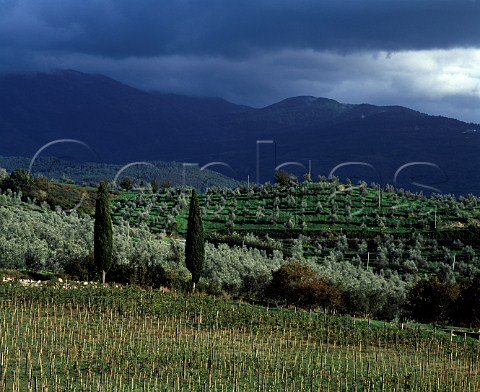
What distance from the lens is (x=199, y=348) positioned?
39688mm

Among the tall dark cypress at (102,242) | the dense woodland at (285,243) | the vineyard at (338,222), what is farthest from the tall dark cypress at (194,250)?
the vineyard at (338,222)

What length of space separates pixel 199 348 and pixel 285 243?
2479 inches

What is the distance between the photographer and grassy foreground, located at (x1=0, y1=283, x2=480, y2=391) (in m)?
32.8

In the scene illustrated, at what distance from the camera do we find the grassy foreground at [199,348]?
32812 mm

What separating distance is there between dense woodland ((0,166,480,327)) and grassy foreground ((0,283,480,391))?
8.91m

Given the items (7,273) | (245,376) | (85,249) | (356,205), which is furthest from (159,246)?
(356,205)

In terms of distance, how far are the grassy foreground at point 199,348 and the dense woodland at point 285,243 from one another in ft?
29.2

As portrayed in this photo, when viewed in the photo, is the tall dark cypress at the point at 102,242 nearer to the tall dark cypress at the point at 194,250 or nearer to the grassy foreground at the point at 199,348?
the tall dark cypress at the point at 194,250

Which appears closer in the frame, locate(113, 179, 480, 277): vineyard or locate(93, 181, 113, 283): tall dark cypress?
locate(93, 181, 113, 283): tall dark cypress

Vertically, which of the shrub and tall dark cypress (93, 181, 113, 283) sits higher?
tall dark cypress (93, 181, 113, 283)

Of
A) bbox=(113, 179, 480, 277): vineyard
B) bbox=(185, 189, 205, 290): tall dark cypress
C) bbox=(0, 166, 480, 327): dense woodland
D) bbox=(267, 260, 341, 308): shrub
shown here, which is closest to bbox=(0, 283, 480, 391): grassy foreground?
bbox=(267, 260, 341, 308): shrub

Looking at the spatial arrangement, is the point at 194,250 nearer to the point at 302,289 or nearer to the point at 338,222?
the point at 302,289

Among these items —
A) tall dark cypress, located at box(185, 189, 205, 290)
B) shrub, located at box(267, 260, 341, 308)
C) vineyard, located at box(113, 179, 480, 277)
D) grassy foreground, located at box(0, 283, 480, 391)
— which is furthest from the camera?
vineyard, located at box(113, 179, 480, 277)

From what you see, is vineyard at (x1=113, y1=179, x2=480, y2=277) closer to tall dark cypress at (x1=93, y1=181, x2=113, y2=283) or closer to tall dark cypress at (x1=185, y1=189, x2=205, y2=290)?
tall dark cypress at (x1=185, y1=189, x2=205, y2=290)
